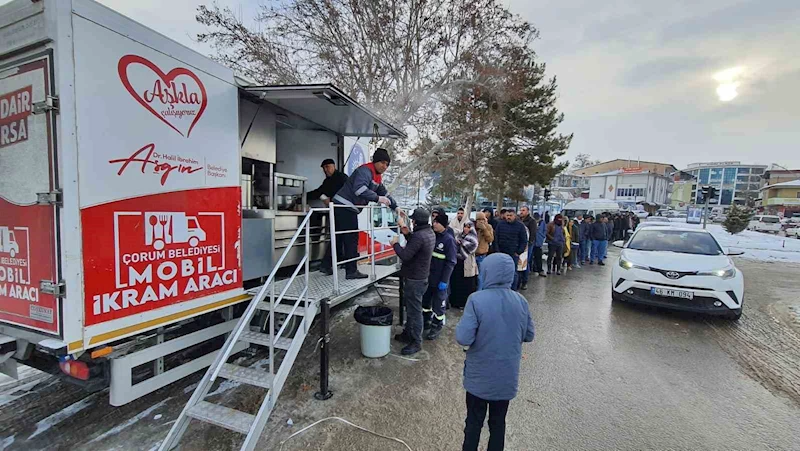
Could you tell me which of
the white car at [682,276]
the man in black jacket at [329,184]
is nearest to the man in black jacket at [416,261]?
the man in black jacket at [329,184]

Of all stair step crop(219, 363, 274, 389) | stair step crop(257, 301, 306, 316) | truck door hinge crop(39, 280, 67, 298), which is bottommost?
stair step crop(219, 363, 274, 389)

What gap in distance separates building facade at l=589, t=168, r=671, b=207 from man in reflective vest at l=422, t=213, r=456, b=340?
64.1m

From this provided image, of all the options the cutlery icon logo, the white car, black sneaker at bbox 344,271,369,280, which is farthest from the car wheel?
the cutlery icon logo

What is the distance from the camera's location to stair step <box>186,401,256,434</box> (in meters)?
2.54

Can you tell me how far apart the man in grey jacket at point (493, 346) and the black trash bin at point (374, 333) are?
6.18ft

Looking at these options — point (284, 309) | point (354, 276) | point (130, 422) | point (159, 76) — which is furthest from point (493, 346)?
point (159, 76)

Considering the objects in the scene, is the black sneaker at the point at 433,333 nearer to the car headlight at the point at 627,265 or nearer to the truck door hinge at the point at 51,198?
the car headlight at the point at 627,265

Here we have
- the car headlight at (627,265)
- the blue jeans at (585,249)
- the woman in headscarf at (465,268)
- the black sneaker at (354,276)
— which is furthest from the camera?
the blue jeans at (585,249)

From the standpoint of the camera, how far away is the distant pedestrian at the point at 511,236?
7.25 metres

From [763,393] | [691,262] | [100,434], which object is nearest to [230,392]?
[100,434]

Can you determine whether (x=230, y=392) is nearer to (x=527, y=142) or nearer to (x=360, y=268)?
(x=360, y=268)

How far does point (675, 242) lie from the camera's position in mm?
7000

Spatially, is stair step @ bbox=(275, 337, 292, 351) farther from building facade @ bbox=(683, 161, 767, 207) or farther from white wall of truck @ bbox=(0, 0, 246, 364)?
building facade @ bbox=(683, 161, 767, 207)

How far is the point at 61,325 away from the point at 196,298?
913 mm
